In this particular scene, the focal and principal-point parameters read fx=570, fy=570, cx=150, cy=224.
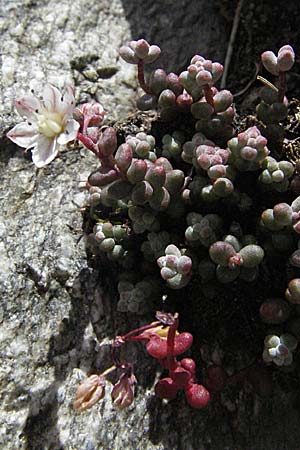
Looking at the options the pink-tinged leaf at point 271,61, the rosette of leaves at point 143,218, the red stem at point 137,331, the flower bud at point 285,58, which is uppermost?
the flower bud at point 285,58

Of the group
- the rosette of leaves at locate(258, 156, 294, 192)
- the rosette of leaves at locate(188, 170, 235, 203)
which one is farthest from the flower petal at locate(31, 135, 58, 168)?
the rosette of leaves at locate(258, 156, 294, 192)

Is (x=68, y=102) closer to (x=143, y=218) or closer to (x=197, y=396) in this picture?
(x=143, y=218)

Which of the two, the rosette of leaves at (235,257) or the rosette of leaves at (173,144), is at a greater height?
the rosette of leaves at (173,144)

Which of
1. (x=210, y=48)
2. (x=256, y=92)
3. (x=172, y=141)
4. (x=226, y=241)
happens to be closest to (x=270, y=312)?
(x=226, y=241)

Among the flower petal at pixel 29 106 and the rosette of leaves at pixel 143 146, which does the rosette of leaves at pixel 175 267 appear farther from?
the flower petal at pixel 29 106

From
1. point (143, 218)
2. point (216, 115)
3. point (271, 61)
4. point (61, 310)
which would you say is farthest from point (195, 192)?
point (61, 310)

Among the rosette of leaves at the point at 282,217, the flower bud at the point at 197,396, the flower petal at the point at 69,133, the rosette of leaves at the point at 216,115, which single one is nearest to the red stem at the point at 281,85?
the rosette of leaves at the point at 216,115

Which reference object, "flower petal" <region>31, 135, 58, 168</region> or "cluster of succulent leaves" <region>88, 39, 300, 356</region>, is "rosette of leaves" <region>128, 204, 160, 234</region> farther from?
"flower petal" <region>31, 135, 58, 168</region>
